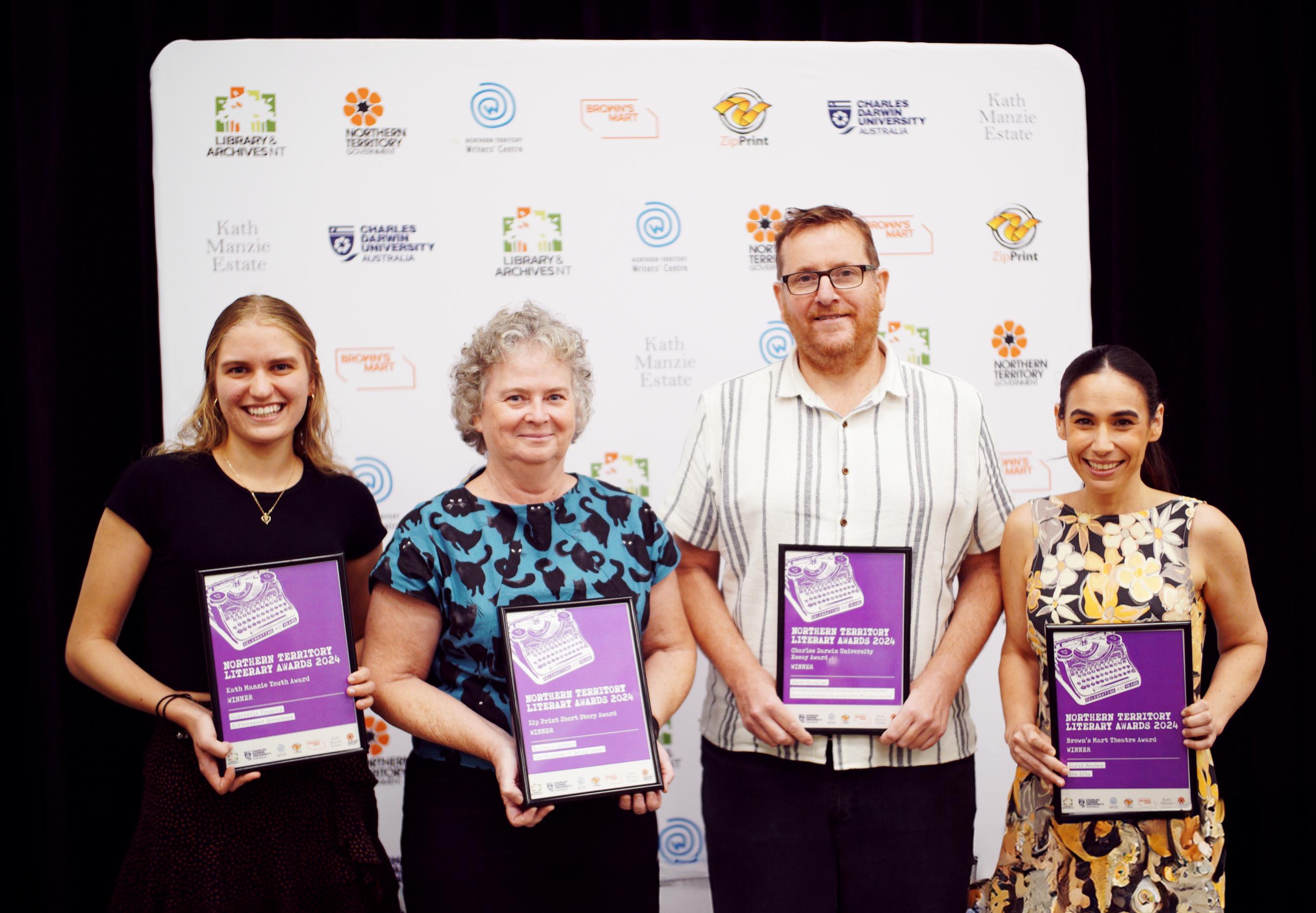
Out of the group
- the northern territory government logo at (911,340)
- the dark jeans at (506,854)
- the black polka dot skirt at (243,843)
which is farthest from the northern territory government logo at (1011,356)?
the black polka dot skirt at (243,843)

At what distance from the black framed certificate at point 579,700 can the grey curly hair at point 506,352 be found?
0.39m

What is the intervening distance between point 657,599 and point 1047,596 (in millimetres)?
797

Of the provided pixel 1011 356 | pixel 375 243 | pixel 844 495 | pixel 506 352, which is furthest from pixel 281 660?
pixel 1011 356

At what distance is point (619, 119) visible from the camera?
9.60ft

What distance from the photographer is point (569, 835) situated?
67.4 inches

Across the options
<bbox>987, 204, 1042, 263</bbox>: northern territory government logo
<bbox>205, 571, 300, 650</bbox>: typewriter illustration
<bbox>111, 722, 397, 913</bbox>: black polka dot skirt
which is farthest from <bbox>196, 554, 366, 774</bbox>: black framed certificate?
<bbox>987, 204, 1042, 263</bbox>: northern territory government logo

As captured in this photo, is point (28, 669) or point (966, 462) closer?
point (966, 462)

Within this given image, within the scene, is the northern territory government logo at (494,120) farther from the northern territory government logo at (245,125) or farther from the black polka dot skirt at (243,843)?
the black polka dot skirt at (243,843)

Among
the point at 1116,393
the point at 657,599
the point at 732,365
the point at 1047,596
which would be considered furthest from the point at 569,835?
the point at 732,365

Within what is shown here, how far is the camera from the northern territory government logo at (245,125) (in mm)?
2811

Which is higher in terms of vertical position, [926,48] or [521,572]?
[926,48]

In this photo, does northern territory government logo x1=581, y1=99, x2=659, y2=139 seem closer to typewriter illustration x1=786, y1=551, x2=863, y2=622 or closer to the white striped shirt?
the white striped shirt

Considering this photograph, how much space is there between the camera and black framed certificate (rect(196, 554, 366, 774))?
1.66 m

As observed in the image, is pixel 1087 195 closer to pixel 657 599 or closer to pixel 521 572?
pixel 657 599
